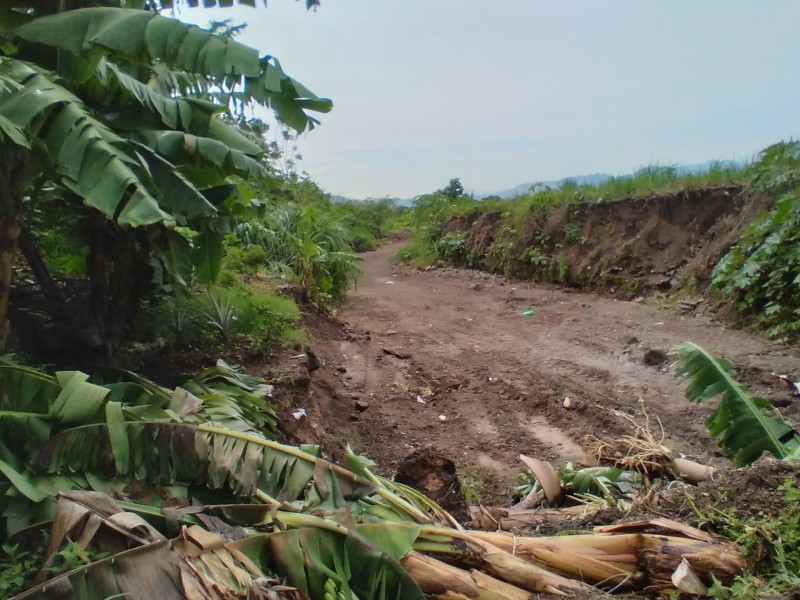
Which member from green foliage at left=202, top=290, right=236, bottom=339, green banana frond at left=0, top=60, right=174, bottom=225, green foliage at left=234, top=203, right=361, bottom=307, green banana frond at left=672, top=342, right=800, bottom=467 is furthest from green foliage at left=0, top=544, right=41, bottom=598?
green foliage at left=234, top=203, right=361, bottom=307

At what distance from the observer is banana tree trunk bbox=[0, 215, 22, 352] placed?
3701 millimetres

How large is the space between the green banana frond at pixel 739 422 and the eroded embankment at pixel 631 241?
674 centimetres

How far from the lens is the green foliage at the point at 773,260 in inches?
305

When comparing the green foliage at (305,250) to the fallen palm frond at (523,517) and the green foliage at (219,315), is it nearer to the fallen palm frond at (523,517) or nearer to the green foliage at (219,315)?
the green foliage at (219,315)

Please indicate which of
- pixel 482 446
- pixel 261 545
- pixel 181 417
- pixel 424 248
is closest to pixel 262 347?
pixel 482 446

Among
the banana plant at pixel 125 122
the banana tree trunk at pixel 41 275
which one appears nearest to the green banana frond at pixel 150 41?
the banana plant at pixel 125 122

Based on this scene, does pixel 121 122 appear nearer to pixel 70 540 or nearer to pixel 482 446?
pixel 70 540

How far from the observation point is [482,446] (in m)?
5.89

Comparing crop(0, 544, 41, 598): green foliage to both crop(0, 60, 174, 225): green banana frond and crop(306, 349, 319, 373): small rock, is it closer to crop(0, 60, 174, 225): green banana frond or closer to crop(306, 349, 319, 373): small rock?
crop(0, 60, 174, 225): green banana frond

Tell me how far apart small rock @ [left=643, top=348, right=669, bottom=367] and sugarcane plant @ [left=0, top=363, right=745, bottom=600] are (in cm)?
514

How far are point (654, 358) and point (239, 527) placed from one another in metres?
6.44

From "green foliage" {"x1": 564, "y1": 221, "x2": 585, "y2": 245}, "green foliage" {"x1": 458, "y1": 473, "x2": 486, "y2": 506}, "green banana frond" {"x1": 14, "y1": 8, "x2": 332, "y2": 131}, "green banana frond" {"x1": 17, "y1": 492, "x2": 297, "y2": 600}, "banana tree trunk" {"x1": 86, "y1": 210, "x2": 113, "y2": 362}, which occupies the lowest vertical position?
"green foliage" {"x1": 458, "y1": 473, "x2": 486, "y2": 506}

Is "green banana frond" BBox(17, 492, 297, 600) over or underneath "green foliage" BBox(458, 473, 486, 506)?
over

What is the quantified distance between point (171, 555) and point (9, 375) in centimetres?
148
